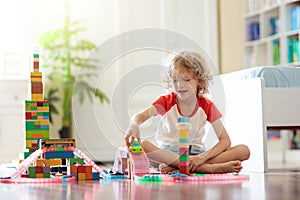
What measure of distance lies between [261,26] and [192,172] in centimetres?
337

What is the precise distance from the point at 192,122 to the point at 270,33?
11.2ft

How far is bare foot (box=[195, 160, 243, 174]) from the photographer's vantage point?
7.58 ft

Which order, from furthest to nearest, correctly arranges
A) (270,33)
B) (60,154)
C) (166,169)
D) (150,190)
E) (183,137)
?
(270,33), (166,169), (60,154), (183,137), (150,190)

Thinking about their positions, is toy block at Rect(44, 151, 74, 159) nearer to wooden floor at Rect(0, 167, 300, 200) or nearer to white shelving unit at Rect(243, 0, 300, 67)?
wooden floor at Rect(0, 167, 300, 200)

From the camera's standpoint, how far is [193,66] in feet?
7.24

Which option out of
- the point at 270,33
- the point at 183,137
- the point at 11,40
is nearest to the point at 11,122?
the point at 11,40

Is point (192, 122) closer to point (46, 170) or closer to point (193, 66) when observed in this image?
point (193, 66)

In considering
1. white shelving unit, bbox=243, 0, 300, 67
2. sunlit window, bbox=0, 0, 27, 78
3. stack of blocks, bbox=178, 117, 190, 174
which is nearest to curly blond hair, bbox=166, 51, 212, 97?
stack of blocks, bbox=178, 117, 190, 174

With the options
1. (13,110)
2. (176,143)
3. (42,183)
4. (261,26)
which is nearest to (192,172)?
(176,143)

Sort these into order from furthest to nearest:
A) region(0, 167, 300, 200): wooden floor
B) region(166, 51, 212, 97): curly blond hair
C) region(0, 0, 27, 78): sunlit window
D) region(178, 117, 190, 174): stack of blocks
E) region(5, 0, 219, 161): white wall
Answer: region(0, 0, 27, 78): sunlit window → region(5, 0, 219, 161): white wall → region(166, 51, 212, 97): curly blond hair → region(178, 117, 190, 174): stack of blocks → region(0, 167, 300, 200): wooden floor

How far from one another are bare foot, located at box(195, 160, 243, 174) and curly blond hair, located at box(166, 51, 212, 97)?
290 millimetres

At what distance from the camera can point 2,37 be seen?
4.99 m

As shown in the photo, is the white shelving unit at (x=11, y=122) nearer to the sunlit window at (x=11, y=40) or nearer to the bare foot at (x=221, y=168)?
the sunlit window at (x=11, y=40)

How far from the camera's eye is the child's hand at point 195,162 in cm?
231
